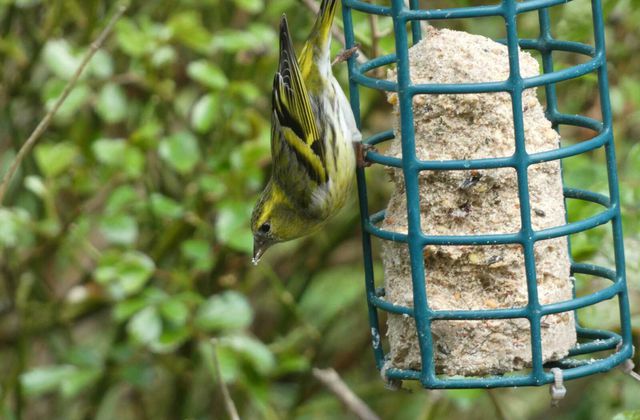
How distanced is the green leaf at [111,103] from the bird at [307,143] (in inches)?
42.6

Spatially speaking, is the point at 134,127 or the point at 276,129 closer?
the point at 276,129

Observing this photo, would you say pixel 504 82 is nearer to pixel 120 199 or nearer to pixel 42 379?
pixel 120 199

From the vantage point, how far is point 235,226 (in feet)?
18.4

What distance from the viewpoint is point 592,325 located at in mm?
4449

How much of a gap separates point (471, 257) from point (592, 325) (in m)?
0.89

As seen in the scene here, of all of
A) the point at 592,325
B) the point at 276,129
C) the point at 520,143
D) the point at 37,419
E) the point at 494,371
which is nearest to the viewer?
the point at 520,143

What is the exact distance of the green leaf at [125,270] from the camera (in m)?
5.54

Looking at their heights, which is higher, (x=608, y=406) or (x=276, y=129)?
(x=276, y=129)

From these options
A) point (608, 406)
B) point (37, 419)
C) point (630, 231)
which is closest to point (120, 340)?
point (37, 419)

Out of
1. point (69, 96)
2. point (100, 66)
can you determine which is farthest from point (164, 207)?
point (100, 66)

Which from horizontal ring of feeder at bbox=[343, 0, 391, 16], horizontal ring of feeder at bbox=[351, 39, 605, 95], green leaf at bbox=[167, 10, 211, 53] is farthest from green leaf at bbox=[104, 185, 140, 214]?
horizontal ring of feeder at bbox=[343, 0, 391, 16]

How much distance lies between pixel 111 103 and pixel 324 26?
A: 1610mm

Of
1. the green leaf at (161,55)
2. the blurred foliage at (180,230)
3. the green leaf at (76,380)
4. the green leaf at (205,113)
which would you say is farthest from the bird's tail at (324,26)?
the green leaf at (76,380)

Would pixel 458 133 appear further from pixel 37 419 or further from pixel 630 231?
pixel 37 419
